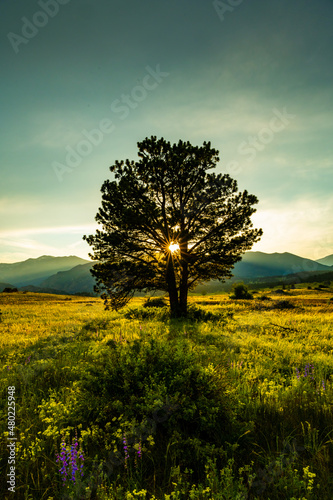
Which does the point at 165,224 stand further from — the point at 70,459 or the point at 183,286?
the point at 70,459

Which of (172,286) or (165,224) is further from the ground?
(165,224)

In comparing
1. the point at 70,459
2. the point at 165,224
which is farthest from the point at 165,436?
the point at 165,224

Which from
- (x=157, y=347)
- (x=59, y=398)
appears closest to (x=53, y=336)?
(x=59, y=398)

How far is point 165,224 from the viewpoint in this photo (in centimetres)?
1374

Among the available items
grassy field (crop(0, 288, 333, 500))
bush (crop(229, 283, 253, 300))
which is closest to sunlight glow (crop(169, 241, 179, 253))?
grassy field (crop(0, 288, 333, 500))

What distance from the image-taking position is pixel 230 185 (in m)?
14.2

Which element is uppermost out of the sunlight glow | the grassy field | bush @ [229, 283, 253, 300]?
the sunlight glow

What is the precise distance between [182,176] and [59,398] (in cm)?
1243

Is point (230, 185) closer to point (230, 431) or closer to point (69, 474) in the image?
point (230, 431)

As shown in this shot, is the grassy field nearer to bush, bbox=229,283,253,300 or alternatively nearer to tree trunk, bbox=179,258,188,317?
tree trunk, bbox=179,258,188,317

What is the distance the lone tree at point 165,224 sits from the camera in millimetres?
13445

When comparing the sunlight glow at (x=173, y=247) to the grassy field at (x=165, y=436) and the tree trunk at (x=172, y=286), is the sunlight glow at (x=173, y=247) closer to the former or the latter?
the tree trunk at (x=172, y=286)

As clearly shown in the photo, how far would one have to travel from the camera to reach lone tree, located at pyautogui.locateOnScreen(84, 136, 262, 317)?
13445 mm

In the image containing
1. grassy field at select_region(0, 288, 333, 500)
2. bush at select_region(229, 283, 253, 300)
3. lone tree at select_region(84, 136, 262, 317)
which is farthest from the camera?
bush at select_region(229, 283, 253, 300)
